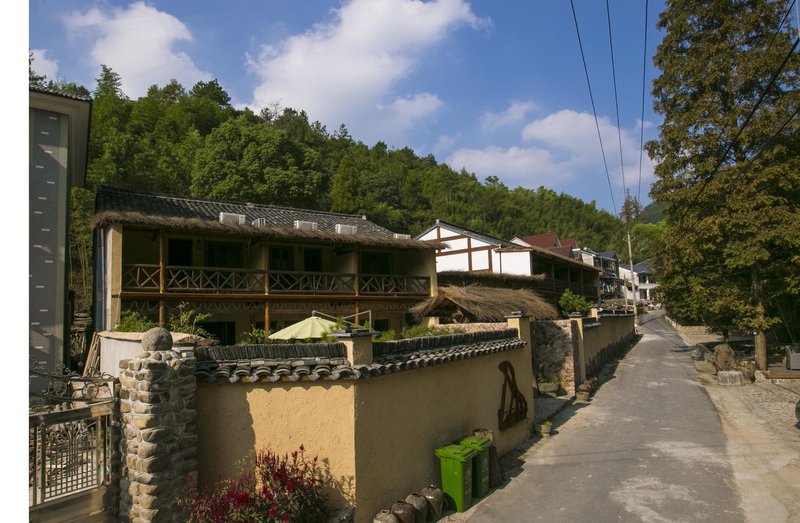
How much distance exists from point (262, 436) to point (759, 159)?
21.5 m

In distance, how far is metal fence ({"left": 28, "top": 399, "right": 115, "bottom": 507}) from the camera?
5953mm

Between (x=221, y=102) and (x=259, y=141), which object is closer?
(x=259, y=141)

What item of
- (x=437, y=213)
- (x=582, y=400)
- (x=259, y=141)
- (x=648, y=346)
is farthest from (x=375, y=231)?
(x=437, y=213)

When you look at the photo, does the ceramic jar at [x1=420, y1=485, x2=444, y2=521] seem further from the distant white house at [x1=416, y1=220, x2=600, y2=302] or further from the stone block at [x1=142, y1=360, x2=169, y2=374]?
the distant white house at [x1=416, y1=220, x2=600, y2=302]

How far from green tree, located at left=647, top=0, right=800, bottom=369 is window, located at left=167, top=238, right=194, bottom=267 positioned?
19807 millimetres

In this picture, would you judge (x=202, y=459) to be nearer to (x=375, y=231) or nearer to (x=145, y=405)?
(x=145, y=405)

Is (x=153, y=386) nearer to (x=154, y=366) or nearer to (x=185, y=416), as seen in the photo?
(x=154, y=366)

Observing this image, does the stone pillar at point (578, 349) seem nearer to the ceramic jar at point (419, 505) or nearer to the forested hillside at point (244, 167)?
the ceramic jar at point (419, 505)

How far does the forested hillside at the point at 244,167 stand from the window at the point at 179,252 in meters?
9.47

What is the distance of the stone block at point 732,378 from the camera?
18.6 m

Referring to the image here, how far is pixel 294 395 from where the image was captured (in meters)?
6.96

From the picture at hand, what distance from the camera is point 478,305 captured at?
15.5 metres

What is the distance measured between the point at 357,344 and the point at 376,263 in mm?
15470

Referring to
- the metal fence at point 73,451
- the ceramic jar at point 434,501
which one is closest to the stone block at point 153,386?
the metal fence at point 73,451
